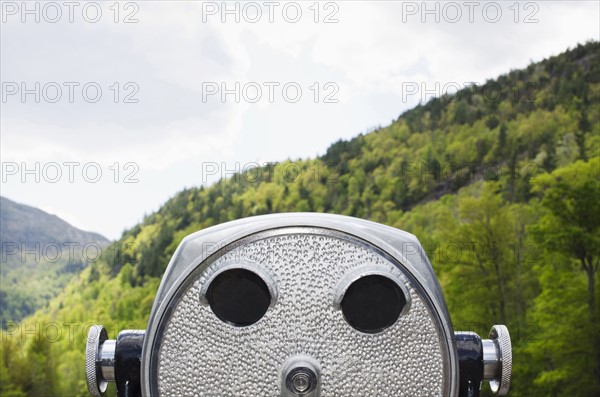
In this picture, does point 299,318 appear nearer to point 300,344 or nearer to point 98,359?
point 300,344

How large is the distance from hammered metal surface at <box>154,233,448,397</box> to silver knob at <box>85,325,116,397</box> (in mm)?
214

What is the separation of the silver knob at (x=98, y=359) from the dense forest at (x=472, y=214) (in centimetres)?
547

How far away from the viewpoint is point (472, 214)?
803 inches

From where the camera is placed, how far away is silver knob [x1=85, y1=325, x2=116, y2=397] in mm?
1468

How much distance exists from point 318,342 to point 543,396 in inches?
732

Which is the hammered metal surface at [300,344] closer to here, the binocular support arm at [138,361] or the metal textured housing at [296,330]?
the metal textured housing at [296,330]

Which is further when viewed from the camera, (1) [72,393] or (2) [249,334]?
(1) [72,393]

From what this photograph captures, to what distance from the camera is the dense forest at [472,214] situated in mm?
17438

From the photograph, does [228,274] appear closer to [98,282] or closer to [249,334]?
[249,334]

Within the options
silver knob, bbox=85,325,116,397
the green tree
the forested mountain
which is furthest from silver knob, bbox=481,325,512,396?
the forested mountain

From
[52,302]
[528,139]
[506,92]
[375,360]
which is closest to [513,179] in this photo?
[528,139]

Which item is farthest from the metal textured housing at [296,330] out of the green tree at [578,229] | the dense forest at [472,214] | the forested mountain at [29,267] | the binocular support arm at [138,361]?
the forested mountain at [29,267]

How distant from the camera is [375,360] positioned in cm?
131

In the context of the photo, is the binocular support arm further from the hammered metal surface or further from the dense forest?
the dense forest
